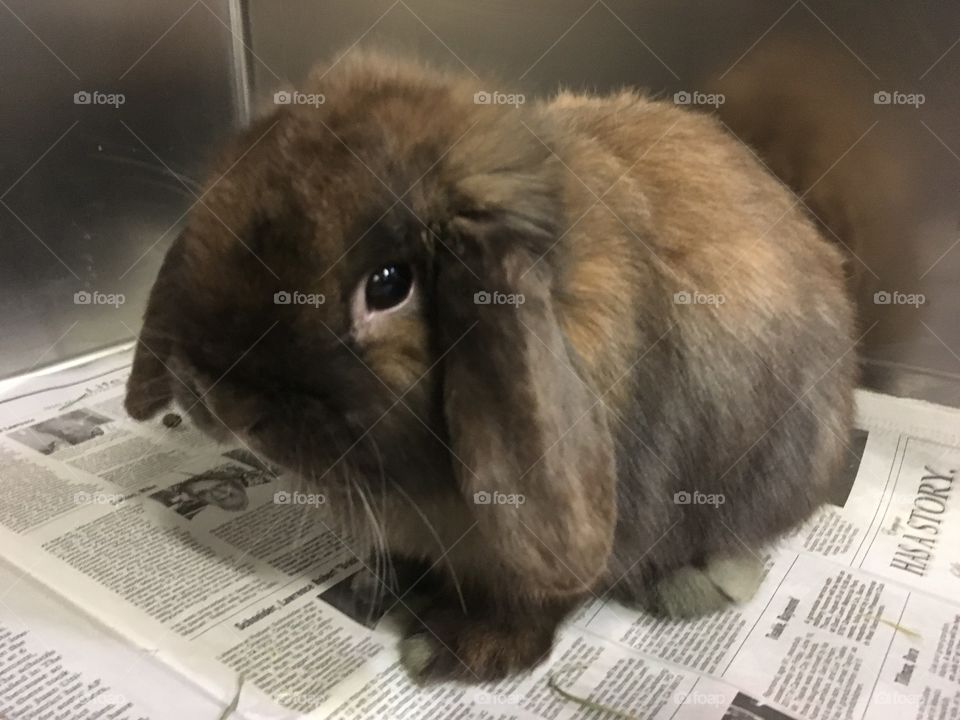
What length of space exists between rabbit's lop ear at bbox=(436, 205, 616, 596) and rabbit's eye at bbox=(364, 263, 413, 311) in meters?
0.04

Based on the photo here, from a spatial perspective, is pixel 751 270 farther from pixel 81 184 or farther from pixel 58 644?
pixel 81 184

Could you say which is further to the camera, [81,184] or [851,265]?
[81,184]

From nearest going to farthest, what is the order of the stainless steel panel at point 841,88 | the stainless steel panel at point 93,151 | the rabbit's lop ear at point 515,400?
the rabbit's lop ear at point 515,400 → the stainless steel panel at point 841,88 → the stainless steel panel at point 93,151

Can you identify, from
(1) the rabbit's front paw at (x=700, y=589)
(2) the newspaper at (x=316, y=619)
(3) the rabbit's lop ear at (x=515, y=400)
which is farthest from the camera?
(1) the rabbit's front paw at (x=700, y=589)

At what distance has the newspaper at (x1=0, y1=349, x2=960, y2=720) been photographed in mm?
958

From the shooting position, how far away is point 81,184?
161 centimetres

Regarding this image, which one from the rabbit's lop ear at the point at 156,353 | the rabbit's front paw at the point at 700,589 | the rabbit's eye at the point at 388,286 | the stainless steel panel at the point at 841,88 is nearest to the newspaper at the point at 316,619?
the rabbit's front paw at the point at 700,589

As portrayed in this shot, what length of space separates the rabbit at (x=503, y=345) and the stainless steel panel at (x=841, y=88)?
41 centimetres

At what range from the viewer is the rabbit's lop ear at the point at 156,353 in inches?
35.0

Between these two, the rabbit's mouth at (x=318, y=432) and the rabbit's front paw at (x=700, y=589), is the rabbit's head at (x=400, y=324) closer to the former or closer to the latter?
the rabbit's mouth at (x=318, y=432)

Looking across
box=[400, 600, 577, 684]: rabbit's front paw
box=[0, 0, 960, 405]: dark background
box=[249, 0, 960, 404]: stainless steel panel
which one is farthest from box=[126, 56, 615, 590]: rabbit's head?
box=[249, 0, 960, 404]: stainless steel panel

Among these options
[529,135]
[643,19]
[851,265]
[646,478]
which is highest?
[643,19]

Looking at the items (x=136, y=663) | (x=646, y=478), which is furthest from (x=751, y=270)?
(x=136, y=663)

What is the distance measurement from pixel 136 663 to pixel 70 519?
32 centimetres
